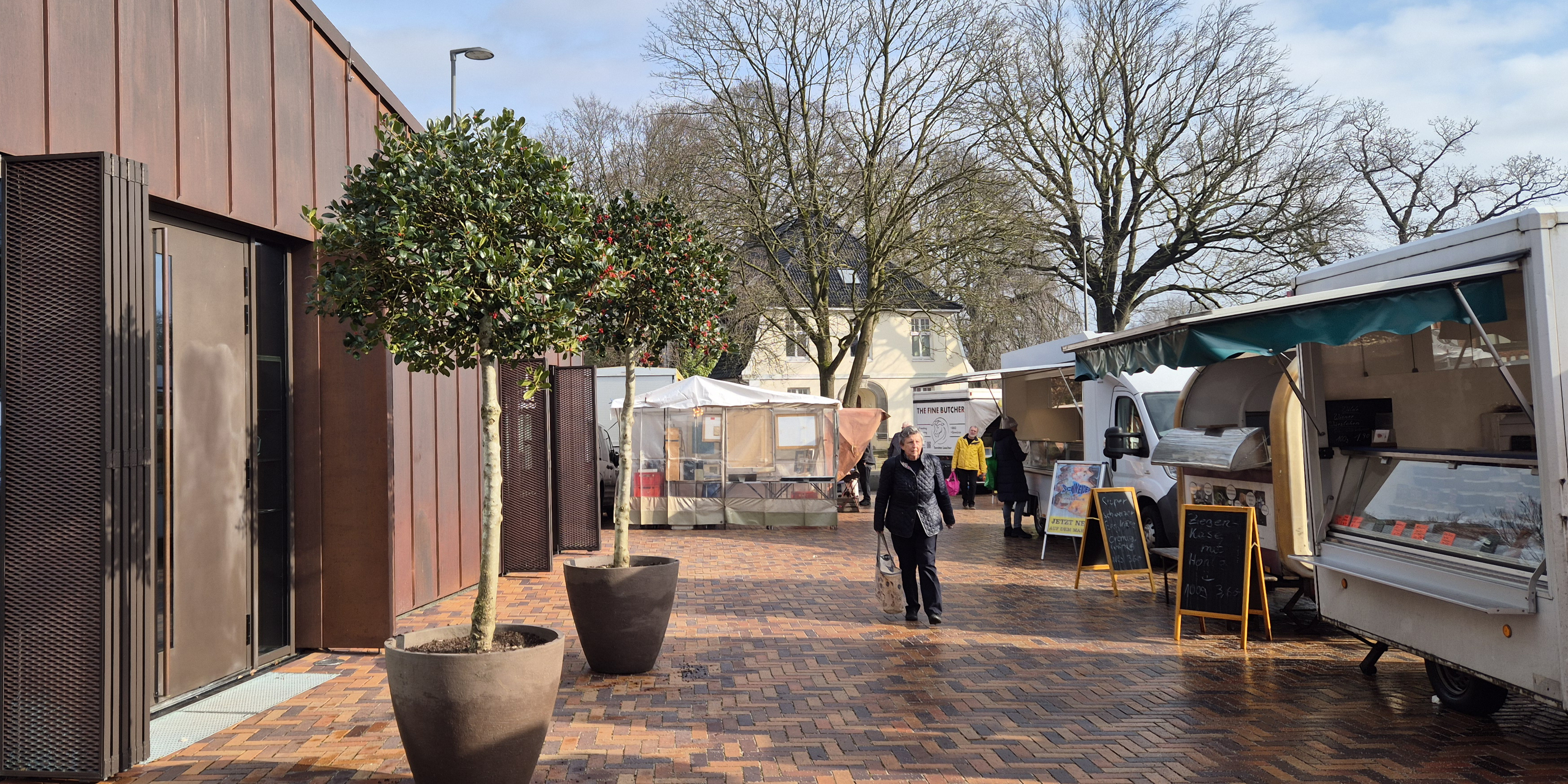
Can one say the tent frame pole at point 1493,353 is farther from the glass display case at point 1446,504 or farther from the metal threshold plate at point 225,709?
the metal threshold plate at point 225,709

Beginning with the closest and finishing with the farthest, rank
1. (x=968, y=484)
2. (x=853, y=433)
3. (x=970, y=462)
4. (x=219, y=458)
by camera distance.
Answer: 1. (x=219, y=458)
2. (x=853, y=433)
3. (x=970, y=462)
4. (x=968, y=484)

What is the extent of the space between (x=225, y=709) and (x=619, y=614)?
2.26 metres

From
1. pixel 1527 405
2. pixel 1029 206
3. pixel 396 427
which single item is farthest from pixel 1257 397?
pixel 1029 206

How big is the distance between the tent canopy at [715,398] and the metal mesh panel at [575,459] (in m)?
3.48

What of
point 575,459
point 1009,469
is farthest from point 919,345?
point 575,459

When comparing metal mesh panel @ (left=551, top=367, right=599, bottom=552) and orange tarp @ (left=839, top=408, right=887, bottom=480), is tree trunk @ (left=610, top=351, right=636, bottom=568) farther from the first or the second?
orange tarp @ (left=839, top=408, right=887, bottom=480)

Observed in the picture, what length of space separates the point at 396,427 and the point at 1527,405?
7399mm

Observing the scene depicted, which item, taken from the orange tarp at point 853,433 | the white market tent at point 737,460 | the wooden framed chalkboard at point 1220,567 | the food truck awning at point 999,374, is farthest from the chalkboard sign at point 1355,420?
the orange tarp at point 853,433

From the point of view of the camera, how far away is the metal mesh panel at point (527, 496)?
11.3 metres

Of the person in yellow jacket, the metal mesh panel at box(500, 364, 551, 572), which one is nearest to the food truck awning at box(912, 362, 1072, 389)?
the person in yellow jacket

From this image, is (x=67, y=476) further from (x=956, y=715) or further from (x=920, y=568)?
(x=920, y=568)

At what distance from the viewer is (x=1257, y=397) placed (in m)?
9.39

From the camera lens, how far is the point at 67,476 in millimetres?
4500

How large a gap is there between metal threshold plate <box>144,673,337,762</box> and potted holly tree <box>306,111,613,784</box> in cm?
149
